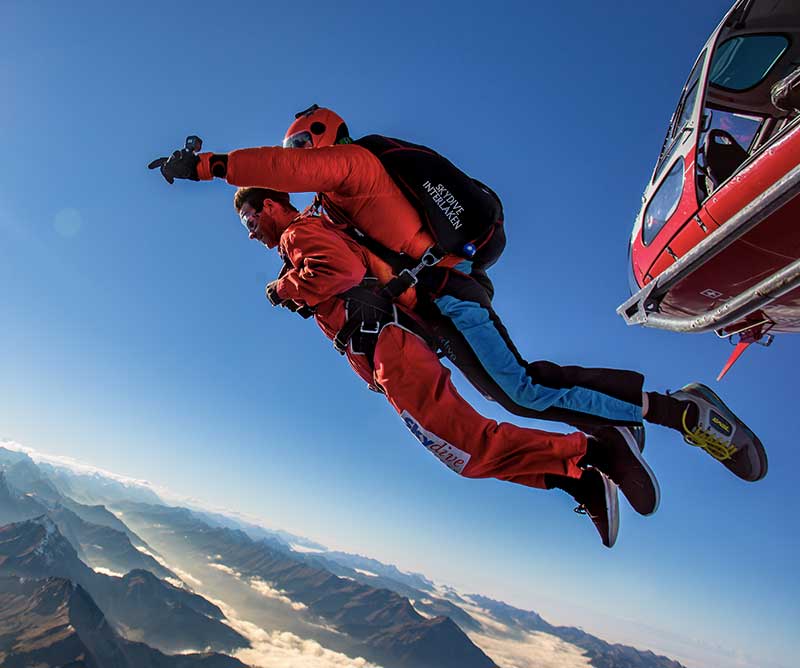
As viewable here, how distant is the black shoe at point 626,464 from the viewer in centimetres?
327

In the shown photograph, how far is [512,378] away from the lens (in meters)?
3.42

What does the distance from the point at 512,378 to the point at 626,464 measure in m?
1.07

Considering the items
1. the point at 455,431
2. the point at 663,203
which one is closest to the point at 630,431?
the point at 455,431

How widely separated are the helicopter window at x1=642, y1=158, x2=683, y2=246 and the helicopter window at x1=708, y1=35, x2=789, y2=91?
2052 mm

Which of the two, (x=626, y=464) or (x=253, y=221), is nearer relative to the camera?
(x=626, y=464)

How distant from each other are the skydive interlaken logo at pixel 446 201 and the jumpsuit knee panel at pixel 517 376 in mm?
482

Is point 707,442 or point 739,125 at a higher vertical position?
point 739,125

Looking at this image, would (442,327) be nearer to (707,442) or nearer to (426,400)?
(426,400)

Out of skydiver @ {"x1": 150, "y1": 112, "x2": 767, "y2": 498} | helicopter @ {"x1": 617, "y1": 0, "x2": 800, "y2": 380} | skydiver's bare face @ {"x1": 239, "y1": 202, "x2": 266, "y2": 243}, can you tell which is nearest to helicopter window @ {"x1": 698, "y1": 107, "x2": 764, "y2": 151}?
helicopter @ {"x1": 617, "y1": 0, "x2": 800, "y2": 380}

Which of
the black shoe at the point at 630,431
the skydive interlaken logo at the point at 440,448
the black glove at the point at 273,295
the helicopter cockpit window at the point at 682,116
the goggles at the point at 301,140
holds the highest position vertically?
the helicopter cockpit window at the point at 682,116

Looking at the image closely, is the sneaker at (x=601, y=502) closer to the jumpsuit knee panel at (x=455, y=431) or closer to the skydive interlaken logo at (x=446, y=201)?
the jumpsuit knee panel at (x=455, y=431)

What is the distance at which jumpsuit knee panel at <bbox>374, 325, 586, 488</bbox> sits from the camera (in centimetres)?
→ 347

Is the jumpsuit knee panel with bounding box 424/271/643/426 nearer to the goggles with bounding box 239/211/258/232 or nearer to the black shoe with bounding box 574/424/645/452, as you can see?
the black shoe with bounding box 574/424/645/452

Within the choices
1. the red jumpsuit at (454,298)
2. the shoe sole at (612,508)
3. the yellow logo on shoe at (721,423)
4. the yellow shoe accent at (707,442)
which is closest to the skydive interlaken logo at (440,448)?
the red jumpsuit at (454,298)
